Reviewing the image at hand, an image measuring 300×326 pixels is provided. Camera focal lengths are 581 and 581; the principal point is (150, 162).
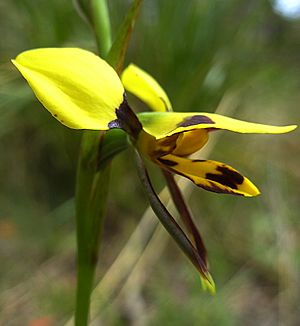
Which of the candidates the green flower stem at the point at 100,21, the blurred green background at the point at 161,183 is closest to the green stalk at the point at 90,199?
the green flower stem at the point at 100,21

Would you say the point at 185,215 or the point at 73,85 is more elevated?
the point at 73,85

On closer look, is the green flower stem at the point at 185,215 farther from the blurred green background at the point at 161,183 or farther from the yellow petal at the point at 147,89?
the blurred green background at the point at 161,183

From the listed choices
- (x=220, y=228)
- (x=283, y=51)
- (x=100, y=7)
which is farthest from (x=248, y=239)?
(x=100, y=7)

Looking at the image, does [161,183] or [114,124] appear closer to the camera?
[114,124]

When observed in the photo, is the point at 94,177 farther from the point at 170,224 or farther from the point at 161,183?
the point at 161,183

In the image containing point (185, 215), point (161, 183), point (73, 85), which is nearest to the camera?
point (73, 85)

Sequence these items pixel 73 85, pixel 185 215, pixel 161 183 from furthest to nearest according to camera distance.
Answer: pixel 161 183, pixel 185 215, pixel 73 85

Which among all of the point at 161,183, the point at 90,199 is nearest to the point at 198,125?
the point at 90,199
